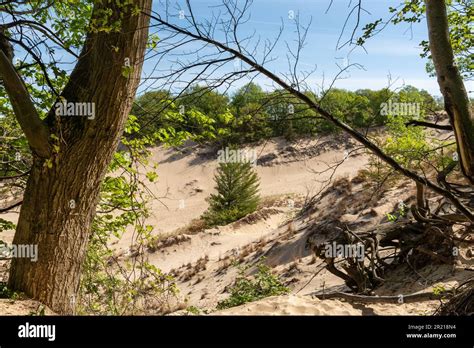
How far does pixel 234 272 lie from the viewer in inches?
556

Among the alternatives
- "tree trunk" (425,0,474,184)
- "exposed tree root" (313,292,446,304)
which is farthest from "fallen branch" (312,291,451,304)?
"tree trunk" (425,0,474,184)

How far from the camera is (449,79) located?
258 cm

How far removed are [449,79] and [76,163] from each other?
314 cm

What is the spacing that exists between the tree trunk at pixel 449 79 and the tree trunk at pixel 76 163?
255 centimetres

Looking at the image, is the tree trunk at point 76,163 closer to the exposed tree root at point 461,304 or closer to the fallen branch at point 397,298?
the exposed tree root at point 461,304

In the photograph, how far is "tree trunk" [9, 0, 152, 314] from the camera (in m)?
4.20

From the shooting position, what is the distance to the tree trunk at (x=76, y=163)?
4203 millimetres

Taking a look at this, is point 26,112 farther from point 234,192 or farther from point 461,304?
point 234,192

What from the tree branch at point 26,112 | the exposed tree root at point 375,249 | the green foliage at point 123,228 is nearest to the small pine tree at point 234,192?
the exposed tree root at point 375,249

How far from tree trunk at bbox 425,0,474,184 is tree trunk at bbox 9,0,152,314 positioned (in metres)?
2.55

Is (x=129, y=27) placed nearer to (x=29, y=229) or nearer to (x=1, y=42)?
(x=1, y=42)
